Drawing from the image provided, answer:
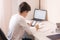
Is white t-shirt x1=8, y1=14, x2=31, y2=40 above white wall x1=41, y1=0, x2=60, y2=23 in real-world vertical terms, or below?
below

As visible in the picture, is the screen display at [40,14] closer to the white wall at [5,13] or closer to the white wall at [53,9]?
the white wall at [53,9]

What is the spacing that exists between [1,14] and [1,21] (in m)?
0.18

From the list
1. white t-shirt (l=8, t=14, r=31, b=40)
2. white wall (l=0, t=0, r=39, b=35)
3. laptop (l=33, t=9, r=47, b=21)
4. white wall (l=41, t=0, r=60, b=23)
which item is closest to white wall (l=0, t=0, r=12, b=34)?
white wall (l=0, t=0, r=39, b=35)

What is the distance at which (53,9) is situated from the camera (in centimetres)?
318

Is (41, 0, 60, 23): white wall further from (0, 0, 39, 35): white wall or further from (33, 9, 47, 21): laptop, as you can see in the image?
(0, 0, 39, 35): white wall

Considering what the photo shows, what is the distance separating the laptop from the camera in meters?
3.59

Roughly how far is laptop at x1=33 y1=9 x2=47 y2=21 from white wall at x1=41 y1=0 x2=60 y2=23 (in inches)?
5.7

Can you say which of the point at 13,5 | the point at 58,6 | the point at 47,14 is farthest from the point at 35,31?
the point at 13,5

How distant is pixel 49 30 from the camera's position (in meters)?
2.61

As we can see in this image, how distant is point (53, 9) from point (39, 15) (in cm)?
57

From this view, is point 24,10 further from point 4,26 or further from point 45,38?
point 4,26

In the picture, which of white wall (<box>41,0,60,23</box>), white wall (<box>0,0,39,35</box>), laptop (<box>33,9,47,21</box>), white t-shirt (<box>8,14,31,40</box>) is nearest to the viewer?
white t-shirt (<box>8,14,31,40</box>)

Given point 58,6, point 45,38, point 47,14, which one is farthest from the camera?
point 47,14

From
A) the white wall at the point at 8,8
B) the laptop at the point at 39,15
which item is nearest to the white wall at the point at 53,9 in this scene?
the laptop at the point at 39,15
